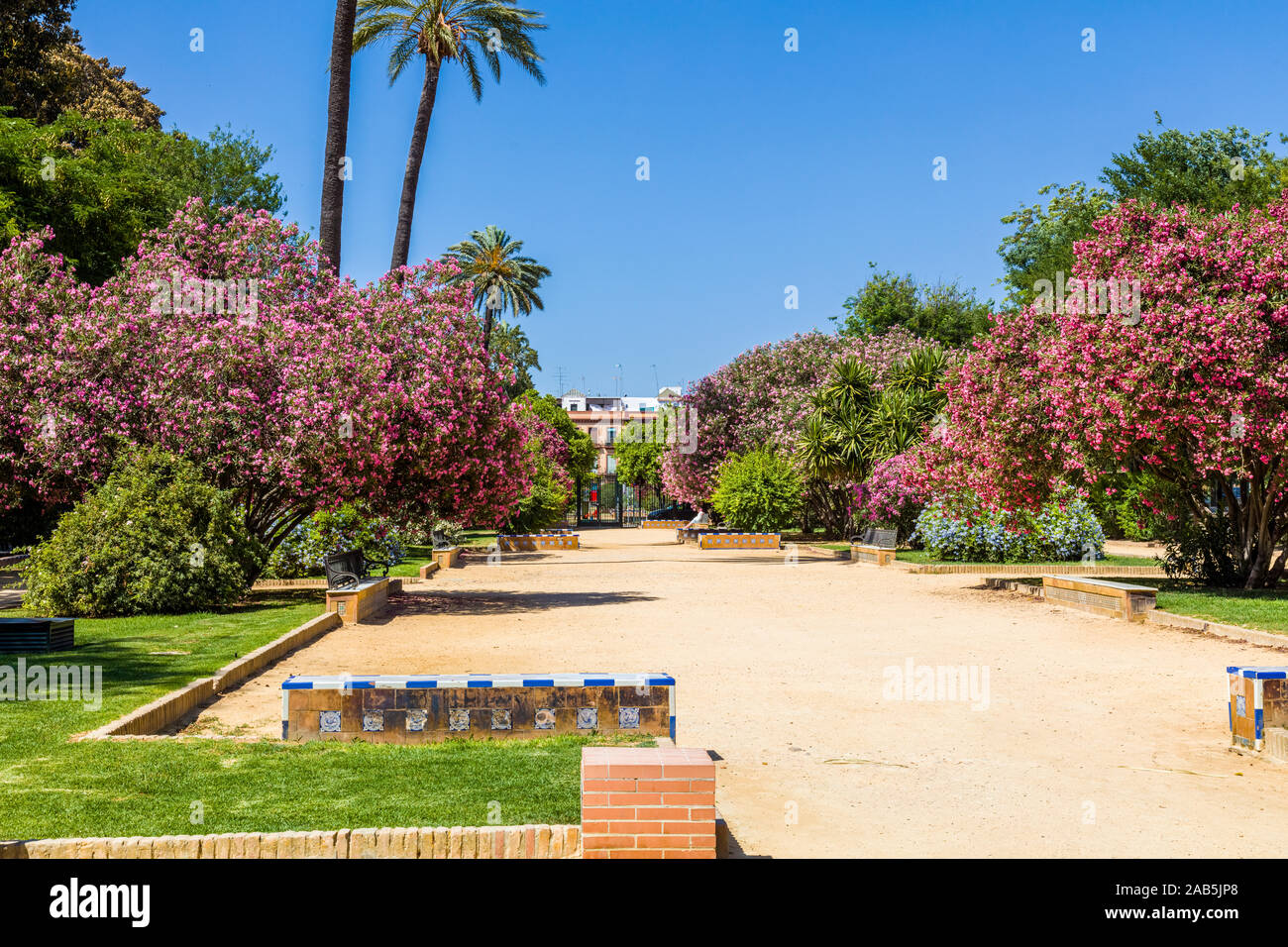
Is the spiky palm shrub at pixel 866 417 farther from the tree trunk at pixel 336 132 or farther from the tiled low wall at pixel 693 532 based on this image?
the tree trunk at pixel 336 132

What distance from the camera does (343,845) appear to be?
535 centimetres

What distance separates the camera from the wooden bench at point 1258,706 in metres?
8.05

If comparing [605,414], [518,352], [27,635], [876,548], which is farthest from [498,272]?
[605,414]

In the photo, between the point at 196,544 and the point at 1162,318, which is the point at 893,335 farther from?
the point at 196,544

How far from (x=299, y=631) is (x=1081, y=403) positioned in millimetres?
11421

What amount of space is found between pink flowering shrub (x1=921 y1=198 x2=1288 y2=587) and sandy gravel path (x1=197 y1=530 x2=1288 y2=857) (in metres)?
2.68

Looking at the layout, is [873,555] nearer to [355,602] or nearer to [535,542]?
[535,542]

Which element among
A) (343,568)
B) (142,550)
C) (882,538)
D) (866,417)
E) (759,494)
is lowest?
(882,538)

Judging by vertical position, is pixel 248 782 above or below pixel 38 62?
below

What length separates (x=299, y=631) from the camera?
13.3 metres

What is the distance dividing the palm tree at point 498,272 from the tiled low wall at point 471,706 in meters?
47.0

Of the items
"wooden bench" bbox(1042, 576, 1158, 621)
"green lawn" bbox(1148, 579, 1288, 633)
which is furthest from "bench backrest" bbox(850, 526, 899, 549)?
"green lawn" bbox(1148, 579, 1288, 633)

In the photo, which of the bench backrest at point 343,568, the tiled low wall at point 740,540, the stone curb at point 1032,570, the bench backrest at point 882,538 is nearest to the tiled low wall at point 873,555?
the bench backrest at point 882,538

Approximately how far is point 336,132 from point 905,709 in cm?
1614
